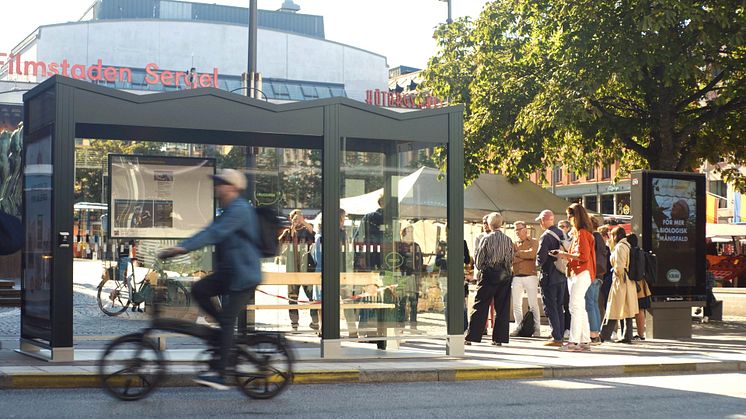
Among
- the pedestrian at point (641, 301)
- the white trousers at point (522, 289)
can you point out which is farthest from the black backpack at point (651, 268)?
the white trousers at point (522, 289)

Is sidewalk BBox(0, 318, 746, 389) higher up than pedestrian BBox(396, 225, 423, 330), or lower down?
lower down

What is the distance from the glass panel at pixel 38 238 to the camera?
39.4 feet

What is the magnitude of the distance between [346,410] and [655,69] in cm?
1726

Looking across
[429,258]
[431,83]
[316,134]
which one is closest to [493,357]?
[429,258]

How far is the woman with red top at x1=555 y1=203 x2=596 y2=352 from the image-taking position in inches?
586

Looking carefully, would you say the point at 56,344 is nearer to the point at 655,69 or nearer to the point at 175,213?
the point at 175,213

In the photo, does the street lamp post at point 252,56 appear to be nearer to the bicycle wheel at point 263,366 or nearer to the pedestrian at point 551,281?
the pedestrian at point 551,281

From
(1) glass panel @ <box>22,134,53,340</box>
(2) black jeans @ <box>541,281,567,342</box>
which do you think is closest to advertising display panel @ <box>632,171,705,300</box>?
(2) black jeans @ <box>541,281,567,342</box>

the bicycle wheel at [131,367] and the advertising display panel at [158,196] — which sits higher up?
the advertising display panel at [158,196]

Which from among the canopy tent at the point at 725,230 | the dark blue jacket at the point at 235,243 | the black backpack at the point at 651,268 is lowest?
the black backpack at the point at 651,268

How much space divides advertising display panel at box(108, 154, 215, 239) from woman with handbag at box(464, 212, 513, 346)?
3.77 metres

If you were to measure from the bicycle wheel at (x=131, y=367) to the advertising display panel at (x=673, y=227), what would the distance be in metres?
10.4

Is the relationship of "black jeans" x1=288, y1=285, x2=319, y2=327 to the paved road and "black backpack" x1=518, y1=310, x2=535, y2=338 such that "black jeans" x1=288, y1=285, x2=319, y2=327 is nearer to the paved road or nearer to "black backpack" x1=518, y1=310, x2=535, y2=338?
the paved road

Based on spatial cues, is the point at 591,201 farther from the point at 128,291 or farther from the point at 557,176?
the point at 128,291
